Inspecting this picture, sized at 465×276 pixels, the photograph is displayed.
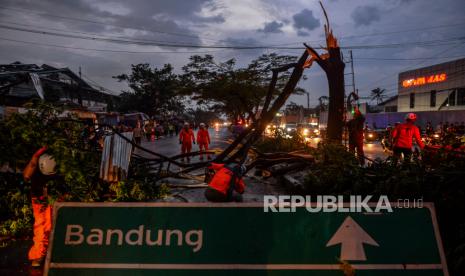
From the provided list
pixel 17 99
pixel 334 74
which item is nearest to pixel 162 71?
pixel 17 99

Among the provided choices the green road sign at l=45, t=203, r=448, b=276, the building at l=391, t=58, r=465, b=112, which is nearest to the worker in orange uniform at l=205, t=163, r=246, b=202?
the green road sign at l=45, t=203, r=448, b=276

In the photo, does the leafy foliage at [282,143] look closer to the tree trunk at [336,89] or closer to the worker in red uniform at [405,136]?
the tree trunk at [336,89]

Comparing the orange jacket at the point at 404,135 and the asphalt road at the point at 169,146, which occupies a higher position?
the orange jacket at the point at 404,135

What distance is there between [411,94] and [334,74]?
3777 cm

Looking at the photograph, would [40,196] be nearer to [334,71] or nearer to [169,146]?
[334,71]

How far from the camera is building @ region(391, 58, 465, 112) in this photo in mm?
33094

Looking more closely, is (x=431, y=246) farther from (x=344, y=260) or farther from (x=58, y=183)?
(x=58, y=183)

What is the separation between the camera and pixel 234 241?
258cm

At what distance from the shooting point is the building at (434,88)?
109 ft

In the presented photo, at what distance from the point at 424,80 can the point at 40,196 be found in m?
43.0

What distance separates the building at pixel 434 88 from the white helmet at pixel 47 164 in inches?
1492

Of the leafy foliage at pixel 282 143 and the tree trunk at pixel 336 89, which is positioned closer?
the tree trunk at pixel 336 89

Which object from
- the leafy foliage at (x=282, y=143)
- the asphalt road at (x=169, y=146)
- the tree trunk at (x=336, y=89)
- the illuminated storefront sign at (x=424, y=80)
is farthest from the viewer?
the illuminated storefront sign at (x=424, y=80)

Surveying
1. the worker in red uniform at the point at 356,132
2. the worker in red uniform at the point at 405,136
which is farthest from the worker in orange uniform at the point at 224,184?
the worker in red uniform at the point at 405,136
